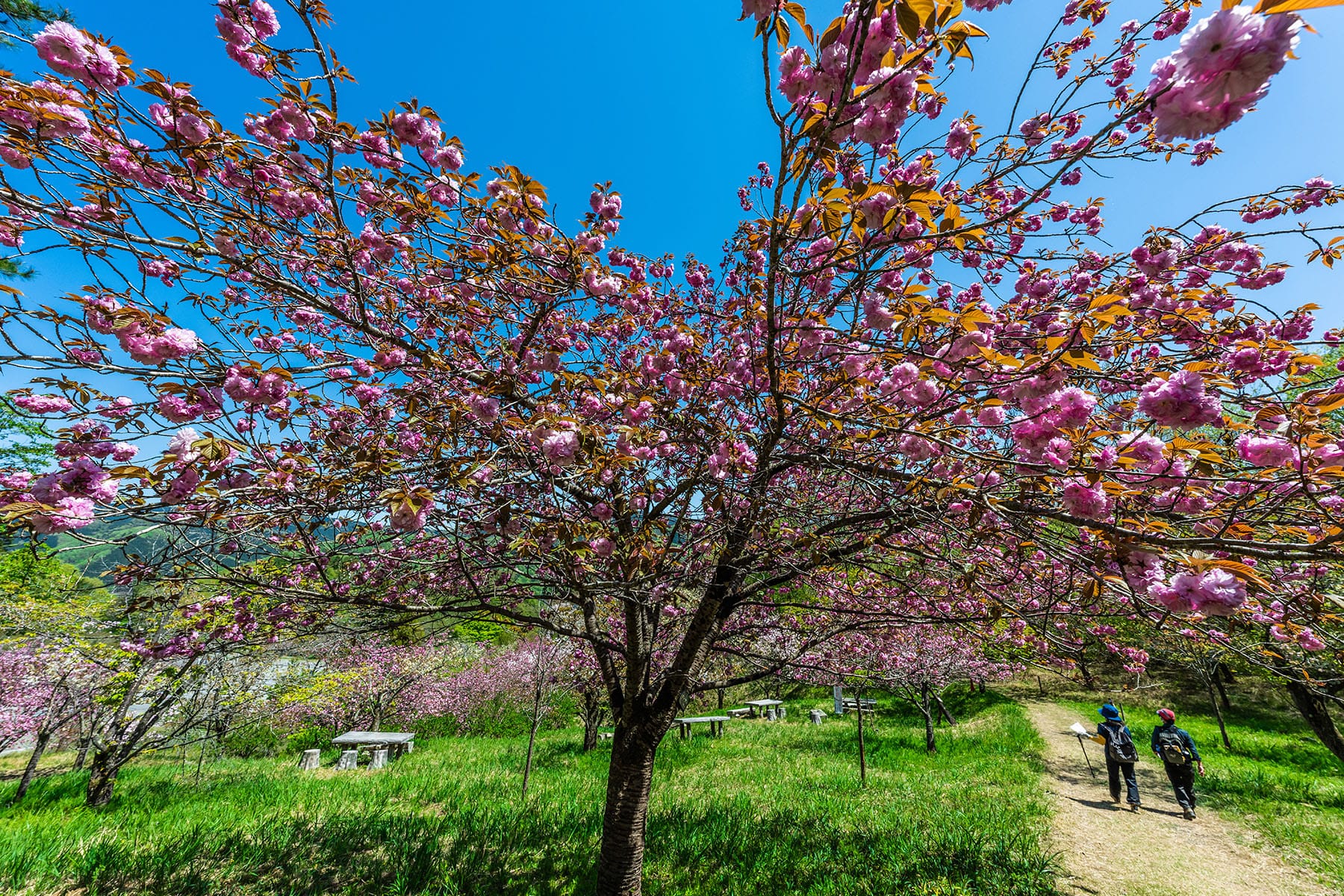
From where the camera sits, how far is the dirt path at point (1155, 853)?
188 inches

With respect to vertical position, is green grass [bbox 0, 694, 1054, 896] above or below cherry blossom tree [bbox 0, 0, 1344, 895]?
below

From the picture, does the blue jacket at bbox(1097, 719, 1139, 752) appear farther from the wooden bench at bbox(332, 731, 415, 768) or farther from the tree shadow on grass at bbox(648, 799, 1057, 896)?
the wooden bench at bbox(332, 731, 415, 768)

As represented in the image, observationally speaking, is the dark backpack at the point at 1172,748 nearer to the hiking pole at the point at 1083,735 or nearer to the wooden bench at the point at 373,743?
the hiking pole at the point at 1083,735

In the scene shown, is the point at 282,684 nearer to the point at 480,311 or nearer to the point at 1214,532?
the point at 480,311

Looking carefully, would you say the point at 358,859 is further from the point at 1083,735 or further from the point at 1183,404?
the point at 1083,735

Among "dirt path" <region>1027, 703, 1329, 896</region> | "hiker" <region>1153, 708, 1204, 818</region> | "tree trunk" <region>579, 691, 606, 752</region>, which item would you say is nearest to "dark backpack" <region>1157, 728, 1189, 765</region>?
"hiker" <region>1153, 708, 1204, 818</region>

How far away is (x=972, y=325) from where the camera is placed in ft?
Answer: 5.62

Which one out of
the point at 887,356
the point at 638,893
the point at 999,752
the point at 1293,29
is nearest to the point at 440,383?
the point at 887,356

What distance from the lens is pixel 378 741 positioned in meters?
11.8

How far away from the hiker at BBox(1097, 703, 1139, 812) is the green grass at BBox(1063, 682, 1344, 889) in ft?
3.80

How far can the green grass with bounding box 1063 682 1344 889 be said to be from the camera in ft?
19.2

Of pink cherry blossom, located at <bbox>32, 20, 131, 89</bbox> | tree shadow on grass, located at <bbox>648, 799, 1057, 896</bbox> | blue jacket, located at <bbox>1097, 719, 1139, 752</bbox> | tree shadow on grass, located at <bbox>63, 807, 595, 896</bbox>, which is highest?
pink cherry blossom, located at <bbox>32, 20, 131, 89</bbox>

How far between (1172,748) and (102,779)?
14.8 metres

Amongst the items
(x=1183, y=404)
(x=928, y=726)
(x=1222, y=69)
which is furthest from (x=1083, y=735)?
(x=1222, y=69)
